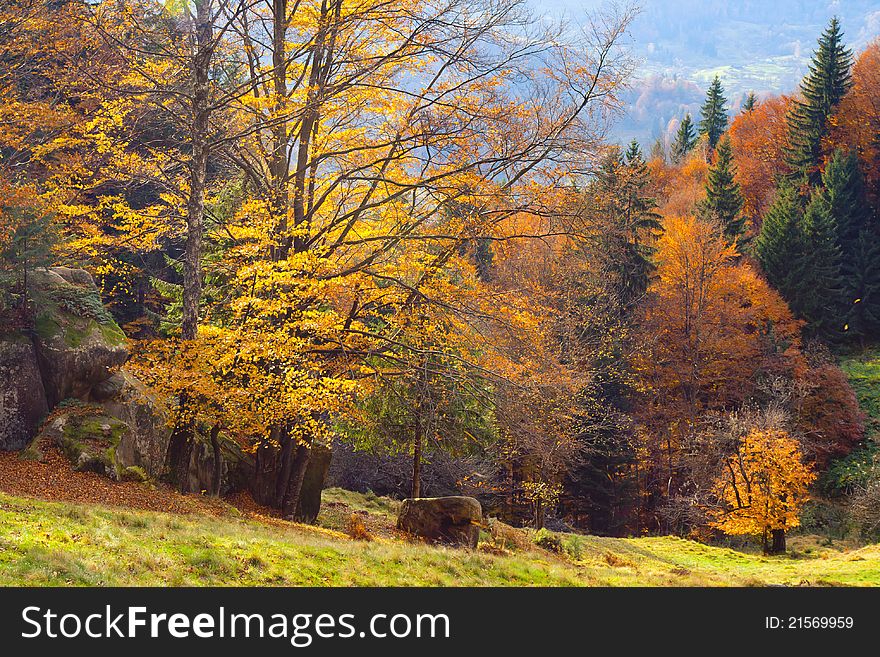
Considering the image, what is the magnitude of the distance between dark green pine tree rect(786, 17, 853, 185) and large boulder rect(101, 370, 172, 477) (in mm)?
53957

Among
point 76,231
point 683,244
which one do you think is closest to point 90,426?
point 76,231

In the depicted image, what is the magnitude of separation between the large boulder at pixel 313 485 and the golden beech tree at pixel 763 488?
17.6 metres

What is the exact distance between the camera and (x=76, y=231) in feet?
62.7

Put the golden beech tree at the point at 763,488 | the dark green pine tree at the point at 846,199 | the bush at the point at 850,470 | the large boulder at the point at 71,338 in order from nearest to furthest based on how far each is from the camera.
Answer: the large boulder at the point at 71,338 → the golden beech tree at the point at 763,488 → the bush at the point at 850,470 → the dark green pine tree at the point at 846,199

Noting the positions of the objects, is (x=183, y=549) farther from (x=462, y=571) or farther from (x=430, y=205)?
(x=430, y=205)

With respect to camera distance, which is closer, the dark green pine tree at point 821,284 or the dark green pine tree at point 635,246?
the dark green pine tree at point 635,246

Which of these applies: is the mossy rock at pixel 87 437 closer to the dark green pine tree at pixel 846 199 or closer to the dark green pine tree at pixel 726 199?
the dark green pine tree at pixel 726 199

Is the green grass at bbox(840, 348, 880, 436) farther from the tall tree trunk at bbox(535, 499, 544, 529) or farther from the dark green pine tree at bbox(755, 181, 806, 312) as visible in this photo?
the tall tree trunk at bbox(535, 499, 544, 529)

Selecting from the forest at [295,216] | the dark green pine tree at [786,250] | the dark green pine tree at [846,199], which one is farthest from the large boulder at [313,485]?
the dark green pine tree at [846,199]

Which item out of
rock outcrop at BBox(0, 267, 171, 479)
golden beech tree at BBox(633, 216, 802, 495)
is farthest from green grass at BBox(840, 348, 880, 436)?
rock outcrop at BBox(0, 267, 171, 479)

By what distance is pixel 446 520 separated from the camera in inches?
613

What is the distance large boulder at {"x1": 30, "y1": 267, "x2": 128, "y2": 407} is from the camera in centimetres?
1407

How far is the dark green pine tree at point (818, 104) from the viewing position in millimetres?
56625

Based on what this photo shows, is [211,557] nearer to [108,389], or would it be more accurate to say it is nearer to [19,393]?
[19,393]
